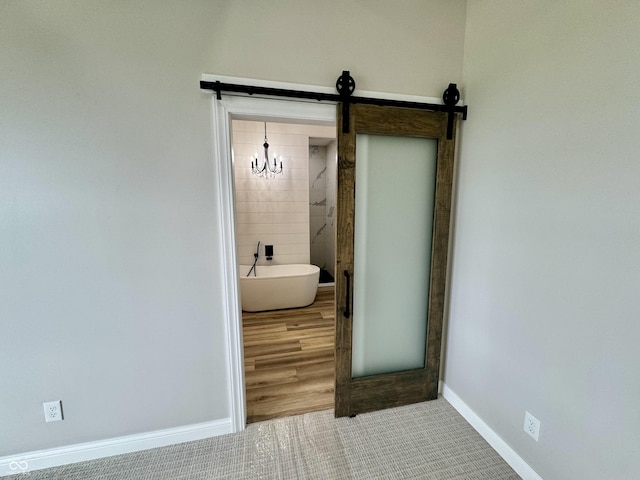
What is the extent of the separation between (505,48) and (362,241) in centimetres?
139

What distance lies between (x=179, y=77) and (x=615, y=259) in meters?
2.25

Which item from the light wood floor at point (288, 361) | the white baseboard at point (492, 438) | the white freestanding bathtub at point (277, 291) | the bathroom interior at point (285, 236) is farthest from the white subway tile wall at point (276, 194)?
the white baseboard at point (492, 438)

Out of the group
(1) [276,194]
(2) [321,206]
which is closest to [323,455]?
(1) [276,194]

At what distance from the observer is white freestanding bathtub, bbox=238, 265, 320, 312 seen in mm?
3764

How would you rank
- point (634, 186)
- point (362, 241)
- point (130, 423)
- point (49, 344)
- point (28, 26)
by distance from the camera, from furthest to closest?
point (362, 241), point (130, 423), point (49, 344), point (28, 26), point (634, 186)

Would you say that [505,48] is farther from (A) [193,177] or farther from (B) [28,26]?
(B) [28,26]

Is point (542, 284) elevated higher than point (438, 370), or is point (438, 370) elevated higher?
point (542, 284)

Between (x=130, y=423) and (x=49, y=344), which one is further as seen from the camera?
(x=130, y=423)

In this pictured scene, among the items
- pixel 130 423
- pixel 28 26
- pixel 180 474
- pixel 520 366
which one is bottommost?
pixel 180 474

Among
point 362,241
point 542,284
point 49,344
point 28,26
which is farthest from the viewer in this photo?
point 362,241

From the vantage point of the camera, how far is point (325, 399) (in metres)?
2.18

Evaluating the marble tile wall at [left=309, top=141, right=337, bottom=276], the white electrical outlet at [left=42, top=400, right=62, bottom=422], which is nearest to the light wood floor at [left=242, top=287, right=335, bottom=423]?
the white electrical outlet at [left=42, top=400, right=62, bottom=422]

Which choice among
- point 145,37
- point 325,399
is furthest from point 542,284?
point 145,37

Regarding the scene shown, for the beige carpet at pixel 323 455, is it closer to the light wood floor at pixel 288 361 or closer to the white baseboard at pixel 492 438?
the white baseboard at pixel 492 438
